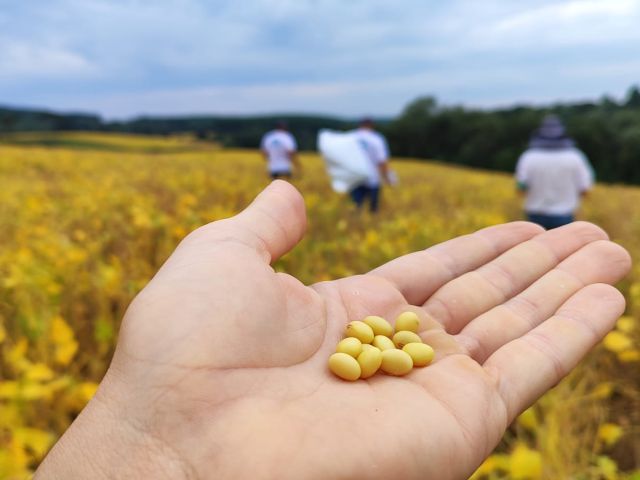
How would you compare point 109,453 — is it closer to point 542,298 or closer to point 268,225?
point 268,225

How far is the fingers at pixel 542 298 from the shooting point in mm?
1796

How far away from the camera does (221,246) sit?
1591 mm

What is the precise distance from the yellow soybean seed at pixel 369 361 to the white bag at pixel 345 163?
515 cm

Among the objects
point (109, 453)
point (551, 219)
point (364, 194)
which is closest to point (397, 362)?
point (109, 453)

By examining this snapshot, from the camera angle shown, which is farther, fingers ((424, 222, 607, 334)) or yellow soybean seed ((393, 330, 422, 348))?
fingers ((424, 222, 607, 334))

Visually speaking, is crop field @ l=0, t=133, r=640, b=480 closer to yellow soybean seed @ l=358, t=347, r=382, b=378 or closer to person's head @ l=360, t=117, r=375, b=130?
yellow soybean seed @ l=358, t=347, r=382, b=378

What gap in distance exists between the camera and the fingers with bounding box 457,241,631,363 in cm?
180

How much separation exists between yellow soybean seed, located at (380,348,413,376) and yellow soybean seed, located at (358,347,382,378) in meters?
0.02

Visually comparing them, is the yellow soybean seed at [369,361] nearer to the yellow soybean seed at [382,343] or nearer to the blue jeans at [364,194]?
the yellow soybean seed at [382,343]

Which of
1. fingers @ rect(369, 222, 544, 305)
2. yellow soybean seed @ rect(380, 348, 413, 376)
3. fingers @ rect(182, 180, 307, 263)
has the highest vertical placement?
fingers @ rect(182, 180, 307, 263)

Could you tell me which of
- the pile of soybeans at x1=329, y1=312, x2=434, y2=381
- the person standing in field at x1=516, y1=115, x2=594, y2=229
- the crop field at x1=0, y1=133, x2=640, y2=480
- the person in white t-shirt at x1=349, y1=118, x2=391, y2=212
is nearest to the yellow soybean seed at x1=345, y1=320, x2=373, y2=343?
the pile of soybeans at x1=329, y1=312, x2=434, y2=381

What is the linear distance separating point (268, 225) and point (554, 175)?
Answer: 4303mm

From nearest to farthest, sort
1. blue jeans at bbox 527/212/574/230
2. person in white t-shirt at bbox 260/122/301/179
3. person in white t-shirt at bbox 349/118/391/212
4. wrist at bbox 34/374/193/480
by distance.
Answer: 1. wrist at bbox 34/374/193/480
2. blue jeans at bbox 527/212/574/230
3. person in white t-shirt at bbox 349/118/391/212
4. person in white t-shirt at bbox 260/122/301/179

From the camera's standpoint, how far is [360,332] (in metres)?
1.65
